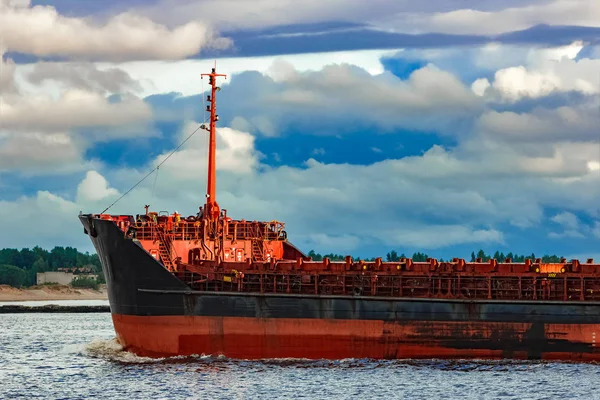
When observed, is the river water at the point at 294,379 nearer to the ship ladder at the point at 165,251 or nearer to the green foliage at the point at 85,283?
the ship ladder at the point at 165,251

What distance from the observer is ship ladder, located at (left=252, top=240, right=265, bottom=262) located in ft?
148

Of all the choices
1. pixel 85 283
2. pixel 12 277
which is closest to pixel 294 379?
pixel 85 283

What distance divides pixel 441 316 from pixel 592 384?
6.42m

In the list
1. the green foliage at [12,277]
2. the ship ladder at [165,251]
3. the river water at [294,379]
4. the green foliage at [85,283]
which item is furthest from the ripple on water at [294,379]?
the green foliage at [12,277]

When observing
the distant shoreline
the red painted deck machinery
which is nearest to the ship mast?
the red painted deck machinery

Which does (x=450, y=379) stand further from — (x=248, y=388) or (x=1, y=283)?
(x=1, y=283)

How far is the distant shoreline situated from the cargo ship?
119m

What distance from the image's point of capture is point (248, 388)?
1335 inches

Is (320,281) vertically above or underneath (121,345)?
above

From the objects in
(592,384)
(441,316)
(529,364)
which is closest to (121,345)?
(441,316)

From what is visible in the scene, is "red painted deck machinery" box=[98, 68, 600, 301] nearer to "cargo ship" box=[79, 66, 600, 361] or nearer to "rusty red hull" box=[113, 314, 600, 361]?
"cargo ship" box=[79, 66, 600, 361]

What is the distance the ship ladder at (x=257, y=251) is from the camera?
4522cm

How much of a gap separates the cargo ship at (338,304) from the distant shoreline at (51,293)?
119m

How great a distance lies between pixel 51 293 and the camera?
526ft
